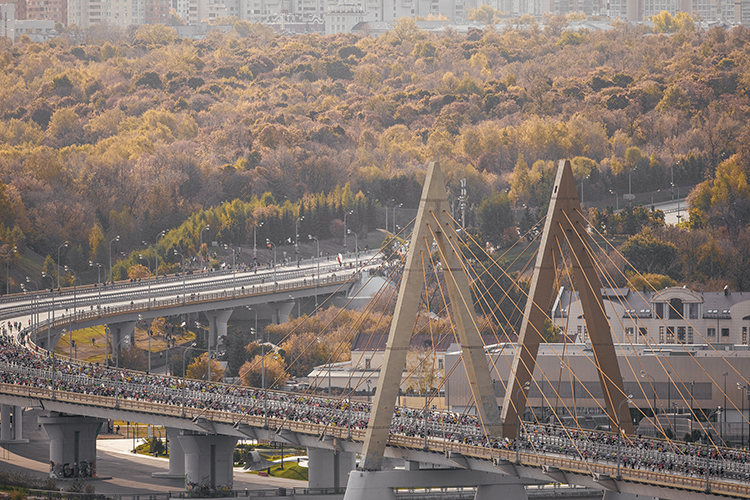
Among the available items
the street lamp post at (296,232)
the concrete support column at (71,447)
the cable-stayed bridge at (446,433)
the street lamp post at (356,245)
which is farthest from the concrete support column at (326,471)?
the street lamp post at (296,232)

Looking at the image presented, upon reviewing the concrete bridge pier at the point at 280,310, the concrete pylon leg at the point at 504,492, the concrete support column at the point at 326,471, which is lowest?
the concrete bridge pier at the point at 280,310

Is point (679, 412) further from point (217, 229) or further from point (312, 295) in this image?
point (217, 229)

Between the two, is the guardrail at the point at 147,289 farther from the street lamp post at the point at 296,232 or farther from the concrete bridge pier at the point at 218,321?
the street lamp post at the point at 296,232

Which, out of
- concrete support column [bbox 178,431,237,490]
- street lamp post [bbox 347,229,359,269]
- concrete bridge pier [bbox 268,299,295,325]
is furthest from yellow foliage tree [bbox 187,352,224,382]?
street lamp post [bbox 347,229,359,269]

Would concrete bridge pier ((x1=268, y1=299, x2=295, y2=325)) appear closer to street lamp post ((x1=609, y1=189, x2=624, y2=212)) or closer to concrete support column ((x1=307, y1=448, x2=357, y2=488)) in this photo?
street lamp post ((x1=609, y1=189, x2=624, y2=212))

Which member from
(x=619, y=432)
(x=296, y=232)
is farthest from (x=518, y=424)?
(x=296, y=232)

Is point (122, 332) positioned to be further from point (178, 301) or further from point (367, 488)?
point (367, 488)
